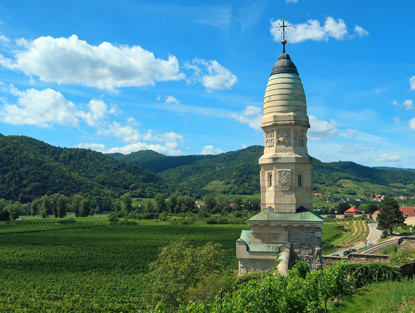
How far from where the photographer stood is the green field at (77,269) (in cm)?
4128

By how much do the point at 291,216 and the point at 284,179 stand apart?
239cm

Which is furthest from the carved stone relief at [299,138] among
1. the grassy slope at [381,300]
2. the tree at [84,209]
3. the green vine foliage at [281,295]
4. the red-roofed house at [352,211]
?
the tree at [84,209]

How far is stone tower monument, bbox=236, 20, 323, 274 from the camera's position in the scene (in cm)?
2200

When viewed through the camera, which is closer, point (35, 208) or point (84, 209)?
point (84, 209)

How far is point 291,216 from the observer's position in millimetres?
22672

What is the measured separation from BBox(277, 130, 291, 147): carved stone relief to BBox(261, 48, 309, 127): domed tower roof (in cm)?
69

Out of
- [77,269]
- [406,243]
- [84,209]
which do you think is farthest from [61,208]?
[406,243]

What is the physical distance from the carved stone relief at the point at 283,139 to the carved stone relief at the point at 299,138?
49cm

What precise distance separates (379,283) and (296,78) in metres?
13.6

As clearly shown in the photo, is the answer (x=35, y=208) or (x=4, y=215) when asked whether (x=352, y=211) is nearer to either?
(x=35, y=208)

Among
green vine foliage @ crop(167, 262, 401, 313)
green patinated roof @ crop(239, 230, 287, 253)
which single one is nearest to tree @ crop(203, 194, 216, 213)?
green patinated roof @ crop(239, 230, 287, 253)

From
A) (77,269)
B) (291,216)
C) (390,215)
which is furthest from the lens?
(390,215)

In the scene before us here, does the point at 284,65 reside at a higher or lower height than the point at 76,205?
higher

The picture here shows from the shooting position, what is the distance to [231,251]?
74.8 meters
